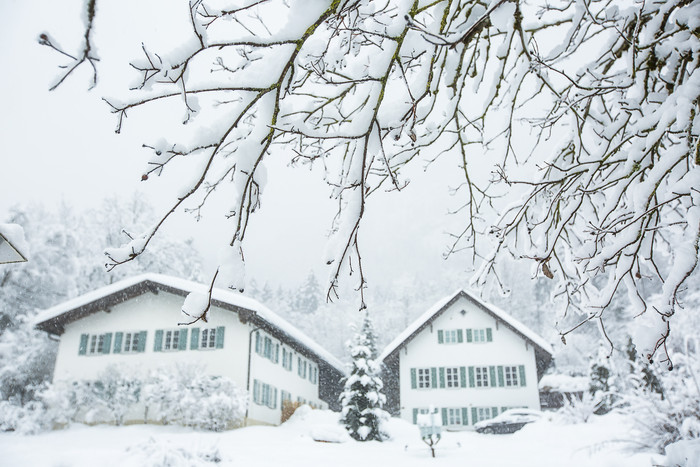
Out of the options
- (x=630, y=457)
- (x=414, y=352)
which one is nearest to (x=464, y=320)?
(x=414, y=352)

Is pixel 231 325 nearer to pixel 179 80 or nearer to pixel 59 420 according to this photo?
pixel 59 420

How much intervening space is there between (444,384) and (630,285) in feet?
75.9

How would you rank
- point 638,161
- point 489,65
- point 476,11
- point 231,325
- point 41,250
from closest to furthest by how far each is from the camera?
point 476,11
point 638,161
point 489,65
point 231,325
point 41,250

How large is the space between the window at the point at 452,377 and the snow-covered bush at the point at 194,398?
11559 mm

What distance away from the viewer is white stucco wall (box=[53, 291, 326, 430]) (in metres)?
18.6

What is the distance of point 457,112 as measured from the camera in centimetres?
396

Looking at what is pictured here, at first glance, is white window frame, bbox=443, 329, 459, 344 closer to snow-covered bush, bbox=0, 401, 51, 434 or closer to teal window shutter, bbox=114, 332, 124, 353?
teal window shutter, bbox=114, 332, 124, 353

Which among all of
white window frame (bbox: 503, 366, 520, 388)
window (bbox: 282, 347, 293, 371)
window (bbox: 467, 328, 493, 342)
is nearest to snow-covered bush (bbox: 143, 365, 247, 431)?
window (bbox: 282, 347, 293, 371)


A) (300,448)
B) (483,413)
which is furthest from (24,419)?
(483,413)

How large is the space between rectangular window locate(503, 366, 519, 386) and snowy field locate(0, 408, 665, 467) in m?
5.98

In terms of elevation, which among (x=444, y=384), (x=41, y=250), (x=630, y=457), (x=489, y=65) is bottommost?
(x=630, y=457)

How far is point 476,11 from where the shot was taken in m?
3.00

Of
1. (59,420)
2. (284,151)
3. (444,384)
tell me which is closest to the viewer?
(284,151)

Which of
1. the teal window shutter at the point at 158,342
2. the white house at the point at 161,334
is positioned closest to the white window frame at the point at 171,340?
the white house at the point at 161,334
